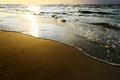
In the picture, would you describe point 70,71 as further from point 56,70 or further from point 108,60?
point 108,60

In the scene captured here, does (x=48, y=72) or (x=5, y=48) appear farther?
(x=5, y=48)

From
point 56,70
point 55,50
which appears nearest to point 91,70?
point 56,70

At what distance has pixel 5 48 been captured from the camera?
7.05 metres

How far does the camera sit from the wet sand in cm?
469

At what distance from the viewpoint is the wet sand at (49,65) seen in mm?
4691

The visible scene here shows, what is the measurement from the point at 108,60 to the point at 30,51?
2661mm

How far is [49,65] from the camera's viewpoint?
538 centimetres

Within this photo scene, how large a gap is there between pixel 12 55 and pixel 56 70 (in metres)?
1.87

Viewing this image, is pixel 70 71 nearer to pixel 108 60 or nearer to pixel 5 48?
pixel 108 60

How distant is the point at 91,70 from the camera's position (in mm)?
5086

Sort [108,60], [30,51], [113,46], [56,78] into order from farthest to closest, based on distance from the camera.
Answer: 1. [113,46]
2. [30,51]
3. [108,60]
4. [56,78]

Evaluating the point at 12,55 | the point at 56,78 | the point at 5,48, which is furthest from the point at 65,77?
the point at 5,48

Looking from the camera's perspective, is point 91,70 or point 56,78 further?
point 91,70

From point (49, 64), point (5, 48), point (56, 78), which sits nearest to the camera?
point (56, 78)
